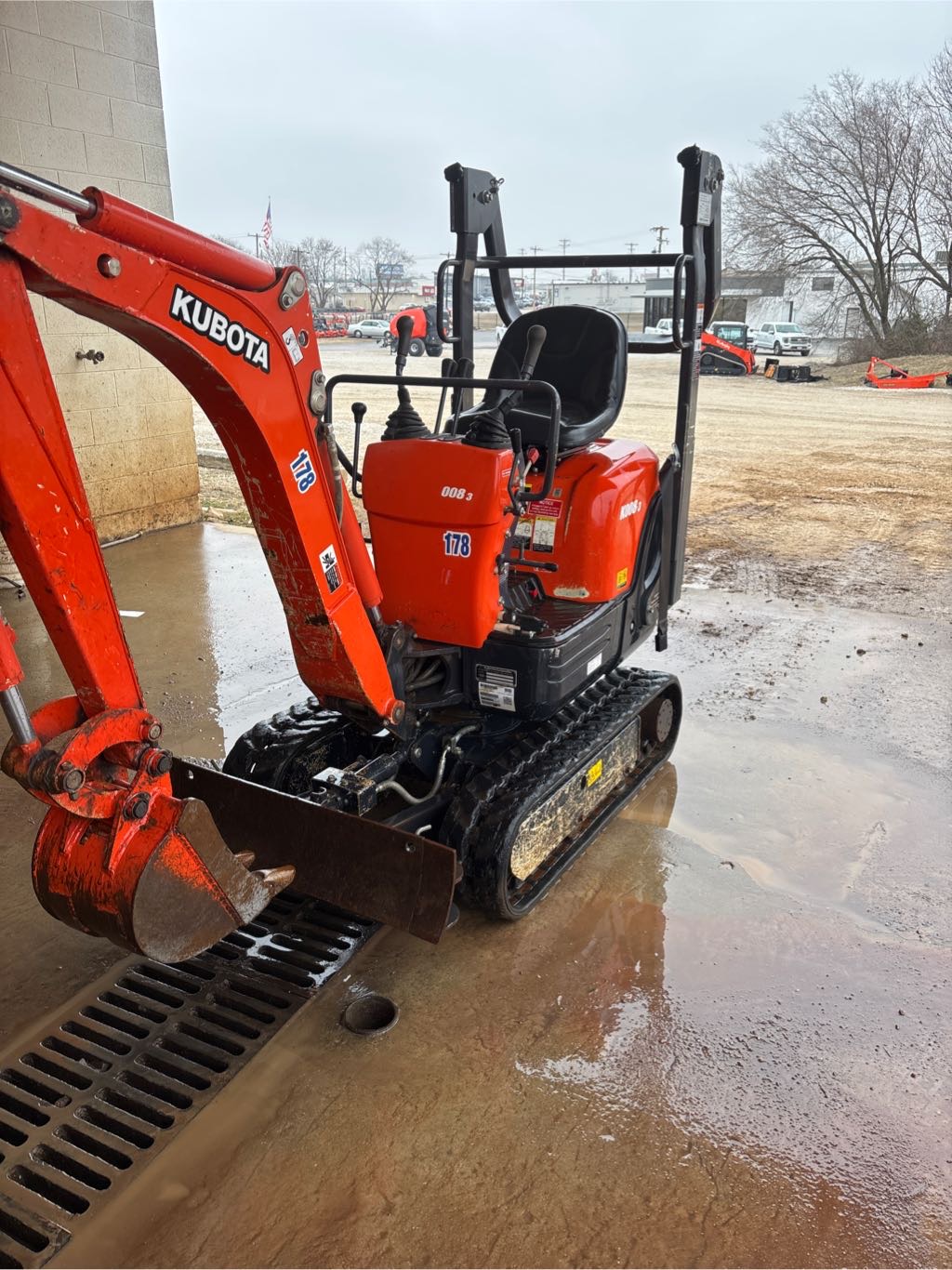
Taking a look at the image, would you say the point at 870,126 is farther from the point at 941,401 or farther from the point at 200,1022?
the point at 200,1022

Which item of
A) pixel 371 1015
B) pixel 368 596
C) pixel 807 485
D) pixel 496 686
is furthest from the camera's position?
pixel 807 485

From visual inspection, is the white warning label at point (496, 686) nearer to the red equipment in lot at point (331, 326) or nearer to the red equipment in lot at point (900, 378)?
the red equipment in lot at point (900, 378)

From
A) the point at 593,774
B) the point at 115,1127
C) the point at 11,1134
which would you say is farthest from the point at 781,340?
the point at 11,1134

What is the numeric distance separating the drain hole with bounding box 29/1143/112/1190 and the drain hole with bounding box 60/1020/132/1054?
340 millimetres

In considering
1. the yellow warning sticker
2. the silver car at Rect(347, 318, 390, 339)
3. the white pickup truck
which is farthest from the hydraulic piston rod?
the silver car at Rect(347, 318, 390, 339)

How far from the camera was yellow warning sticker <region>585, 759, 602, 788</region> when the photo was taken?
3775 mm

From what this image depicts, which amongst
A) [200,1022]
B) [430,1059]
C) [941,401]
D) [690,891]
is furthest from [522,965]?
[941,401]

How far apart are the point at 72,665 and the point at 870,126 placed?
3301 cm

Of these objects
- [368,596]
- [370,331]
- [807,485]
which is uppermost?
[370,331]

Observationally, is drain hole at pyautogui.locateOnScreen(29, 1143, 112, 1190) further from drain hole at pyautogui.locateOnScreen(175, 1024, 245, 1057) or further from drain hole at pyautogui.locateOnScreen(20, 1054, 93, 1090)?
drain hole at pyautogui.locateOnScreen(175, 1024, 245, 1057)

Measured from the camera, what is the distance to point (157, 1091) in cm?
263

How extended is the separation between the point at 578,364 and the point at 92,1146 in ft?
10.3

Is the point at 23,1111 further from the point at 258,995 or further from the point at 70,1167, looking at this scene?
the point at 258,995

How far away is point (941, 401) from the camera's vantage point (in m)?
18.9
